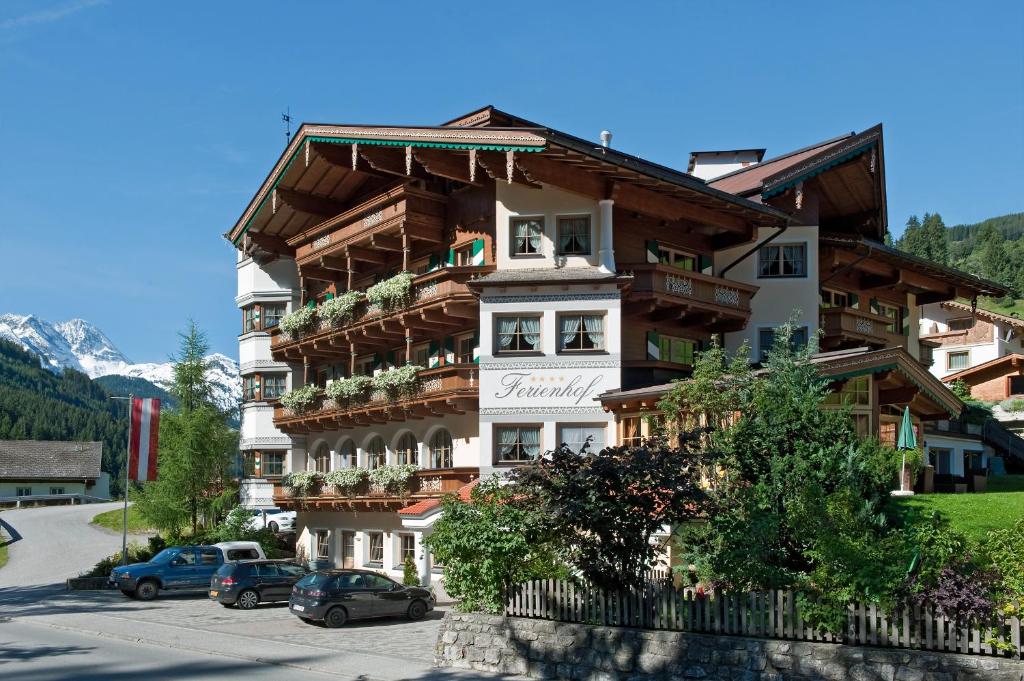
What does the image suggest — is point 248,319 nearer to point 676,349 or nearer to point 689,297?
point 676,349

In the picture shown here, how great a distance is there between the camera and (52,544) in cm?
6550

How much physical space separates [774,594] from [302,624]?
15269 mm

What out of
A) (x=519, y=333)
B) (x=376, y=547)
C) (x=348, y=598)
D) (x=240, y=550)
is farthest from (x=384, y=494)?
(x=348, y=598)

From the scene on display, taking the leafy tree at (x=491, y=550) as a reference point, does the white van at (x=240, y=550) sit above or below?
below

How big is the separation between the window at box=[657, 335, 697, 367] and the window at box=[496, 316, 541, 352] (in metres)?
4.27

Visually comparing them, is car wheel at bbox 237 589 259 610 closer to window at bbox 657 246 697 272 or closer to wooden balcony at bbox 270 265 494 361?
wooden balcony at bbox 270 265 494 361

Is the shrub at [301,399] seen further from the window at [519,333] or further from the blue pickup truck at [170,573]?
the window at [519,333]

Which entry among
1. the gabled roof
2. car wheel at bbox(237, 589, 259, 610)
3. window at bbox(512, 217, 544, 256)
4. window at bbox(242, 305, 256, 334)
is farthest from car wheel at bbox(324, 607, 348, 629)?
the gabled roof

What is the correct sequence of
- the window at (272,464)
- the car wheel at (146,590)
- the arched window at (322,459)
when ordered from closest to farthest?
the car wheel at (146,590) → the arched window at (322,459) → the window at (272,464)

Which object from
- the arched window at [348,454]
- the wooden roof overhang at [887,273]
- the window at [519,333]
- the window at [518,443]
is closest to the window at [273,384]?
the arched window at [348,454]

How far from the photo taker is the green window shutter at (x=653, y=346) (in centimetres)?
3469

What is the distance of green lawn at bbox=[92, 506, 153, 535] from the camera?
70.2 m

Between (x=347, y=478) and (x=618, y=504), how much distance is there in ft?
68.8

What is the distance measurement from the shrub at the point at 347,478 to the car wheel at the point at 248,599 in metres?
7.18
